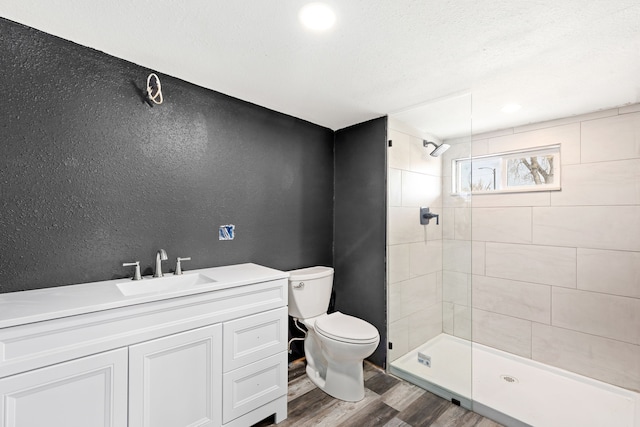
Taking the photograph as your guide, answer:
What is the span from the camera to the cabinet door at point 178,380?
1327mm

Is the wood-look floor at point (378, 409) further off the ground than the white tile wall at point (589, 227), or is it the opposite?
the white tile wall at point (589, 227)

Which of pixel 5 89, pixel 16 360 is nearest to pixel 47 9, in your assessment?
pixel 5 89

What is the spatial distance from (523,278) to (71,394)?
3211 mm

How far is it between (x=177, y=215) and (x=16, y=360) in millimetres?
1007

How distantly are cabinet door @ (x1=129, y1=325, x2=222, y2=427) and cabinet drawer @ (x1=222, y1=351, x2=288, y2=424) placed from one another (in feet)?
0.16

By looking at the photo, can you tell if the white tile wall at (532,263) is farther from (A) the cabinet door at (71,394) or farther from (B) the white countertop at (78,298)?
(A) the cabinet door at (71,394)

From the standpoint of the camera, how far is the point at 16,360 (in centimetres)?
106

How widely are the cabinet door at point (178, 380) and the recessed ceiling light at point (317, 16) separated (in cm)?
158

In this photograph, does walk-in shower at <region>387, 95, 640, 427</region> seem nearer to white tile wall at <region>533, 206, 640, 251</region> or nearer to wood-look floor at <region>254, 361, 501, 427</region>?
white tile wall at <region>533, 206, 640, 251</region>

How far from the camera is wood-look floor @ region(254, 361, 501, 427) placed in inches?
72.4

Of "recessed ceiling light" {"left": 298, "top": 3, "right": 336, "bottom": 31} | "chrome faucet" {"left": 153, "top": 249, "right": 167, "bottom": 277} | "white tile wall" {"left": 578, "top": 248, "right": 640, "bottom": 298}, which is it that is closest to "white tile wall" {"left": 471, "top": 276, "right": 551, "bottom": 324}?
"white tile wall" {"left": 578, "top": 248, "right": 640, "bottom": 298}

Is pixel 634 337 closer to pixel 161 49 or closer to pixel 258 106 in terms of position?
pixel 258 106

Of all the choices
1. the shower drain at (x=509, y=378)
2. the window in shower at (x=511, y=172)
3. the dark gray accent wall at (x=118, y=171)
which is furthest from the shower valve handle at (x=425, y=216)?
the shower drain at (x=509, y=378)

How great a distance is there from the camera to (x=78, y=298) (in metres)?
1.30
